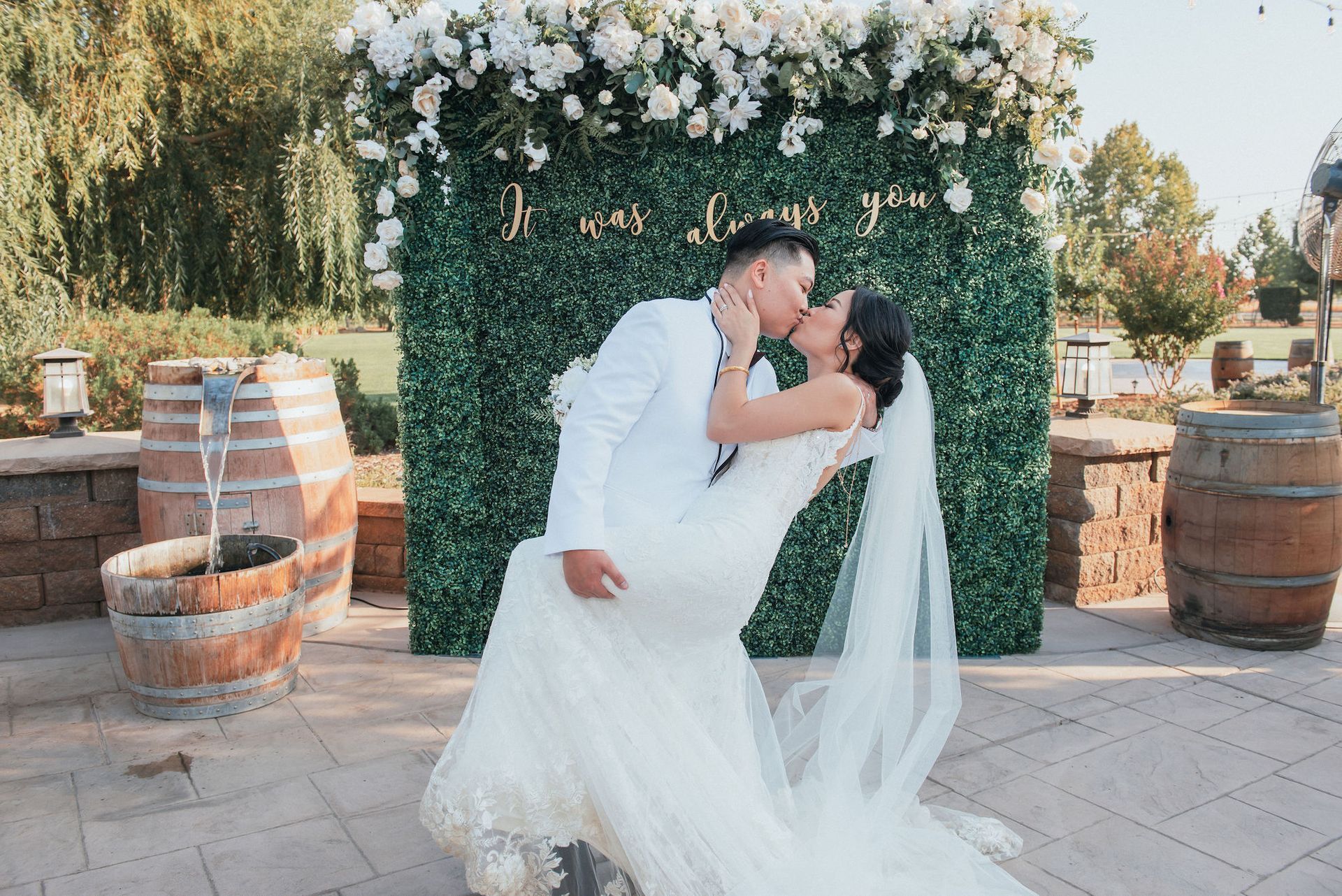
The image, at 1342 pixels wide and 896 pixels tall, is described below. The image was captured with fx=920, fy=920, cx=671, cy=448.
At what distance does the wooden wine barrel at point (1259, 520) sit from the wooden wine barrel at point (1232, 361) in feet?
45.1

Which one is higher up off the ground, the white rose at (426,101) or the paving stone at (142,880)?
the white rose at (426,101)

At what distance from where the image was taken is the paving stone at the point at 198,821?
9.21 feet

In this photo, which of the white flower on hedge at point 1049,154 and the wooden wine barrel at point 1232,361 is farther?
the wooden wine barrel at point 1232,361

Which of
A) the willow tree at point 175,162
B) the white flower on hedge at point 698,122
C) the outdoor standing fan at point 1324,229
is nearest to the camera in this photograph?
the white flower on hedge at point 698,122

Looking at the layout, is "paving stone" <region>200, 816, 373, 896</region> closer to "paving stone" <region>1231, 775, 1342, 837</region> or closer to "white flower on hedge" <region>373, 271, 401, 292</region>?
"white flower on hedge" <region>373, 271, 401, 292</region>

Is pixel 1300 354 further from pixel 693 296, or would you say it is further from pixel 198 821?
pixel 198 821

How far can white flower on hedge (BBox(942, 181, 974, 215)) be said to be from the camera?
4203mm

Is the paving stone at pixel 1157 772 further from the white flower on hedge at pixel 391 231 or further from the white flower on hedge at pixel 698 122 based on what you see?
the white flower on hedge at pixel 391 231

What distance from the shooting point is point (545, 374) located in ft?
14.3

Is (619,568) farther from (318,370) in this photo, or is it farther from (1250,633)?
(1250,633)

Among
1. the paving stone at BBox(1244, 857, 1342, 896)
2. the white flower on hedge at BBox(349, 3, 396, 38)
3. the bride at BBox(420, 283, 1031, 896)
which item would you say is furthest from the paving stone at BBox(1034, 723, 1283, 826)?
the white flower on hedge at BBox(349, 3, 396, 38)

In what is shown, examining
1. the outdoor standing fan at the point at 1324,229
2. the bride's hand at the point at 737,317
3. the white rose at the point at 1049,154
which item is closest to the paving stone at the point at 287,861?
the bride's hand at the point at 737,317

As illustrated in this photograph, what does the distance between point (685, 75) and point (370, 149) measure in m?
1.41

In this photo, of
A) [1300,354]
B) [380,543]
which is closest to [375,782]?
[380,543]
